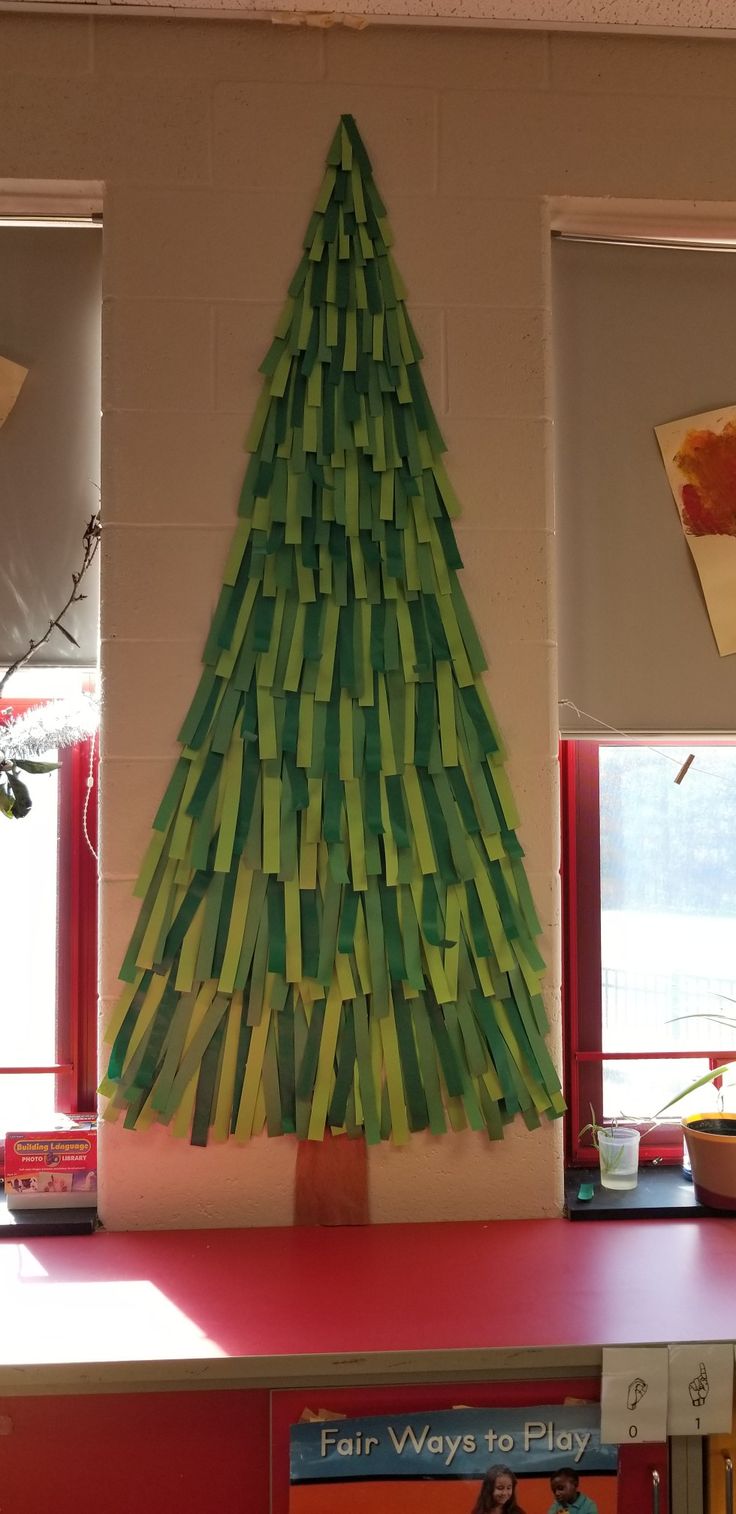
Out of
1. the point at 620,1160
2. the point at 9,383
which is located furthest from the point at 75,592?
the point at 620,1160

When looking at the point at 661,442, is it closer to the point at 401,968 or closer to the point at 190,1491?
the point at 401,968

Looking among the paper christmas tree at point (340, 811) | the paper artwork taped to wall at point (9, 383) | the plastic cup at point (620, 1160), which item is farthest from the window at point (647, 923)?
the paper artwork taped to wall at point (9, 383)

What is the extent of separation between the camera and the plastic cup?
187 cm

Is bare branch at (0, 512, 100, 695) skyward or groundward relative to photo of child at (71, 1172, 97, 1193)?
skyward

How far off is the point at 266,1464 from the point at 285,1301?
18 centimetres

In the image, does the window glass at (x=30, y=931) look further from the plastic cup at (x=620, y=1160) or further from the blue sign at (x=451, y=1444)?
the plastic cup at (x=620, y=1160)

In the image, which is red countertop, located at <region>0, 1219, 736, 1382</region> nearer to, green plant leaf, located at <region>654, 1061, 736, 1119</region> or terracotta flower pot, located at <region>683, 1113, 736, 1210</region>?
terracotta flower pot, located at <region>683, 1113, 736, 1210</region>

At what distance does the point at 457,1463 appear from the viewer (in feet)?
4.62

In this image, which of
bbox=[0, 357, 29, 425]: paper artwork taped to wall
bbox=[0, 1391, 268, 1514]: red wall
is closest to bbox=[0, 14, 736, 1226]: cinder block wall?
bbox=[0, 357, 29, 425]: paper artwork taped to wall

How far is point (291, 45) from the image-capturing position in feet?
5.94

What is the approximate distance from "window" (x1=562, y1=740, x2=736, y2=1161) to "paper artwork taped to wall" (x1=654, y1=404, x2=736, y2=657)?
248 mm

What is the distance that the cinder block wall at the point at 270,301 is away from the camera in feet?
5.84

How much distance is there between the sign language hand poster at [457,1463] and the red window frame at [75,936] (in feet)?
2.41

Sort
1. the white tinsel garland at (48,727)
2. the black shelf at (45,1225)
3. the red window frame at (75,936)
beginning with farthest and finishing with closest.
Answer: the red window frame at (75,936) < the white tinsel garland at (48,727) < the black shelf at (45,1225)
